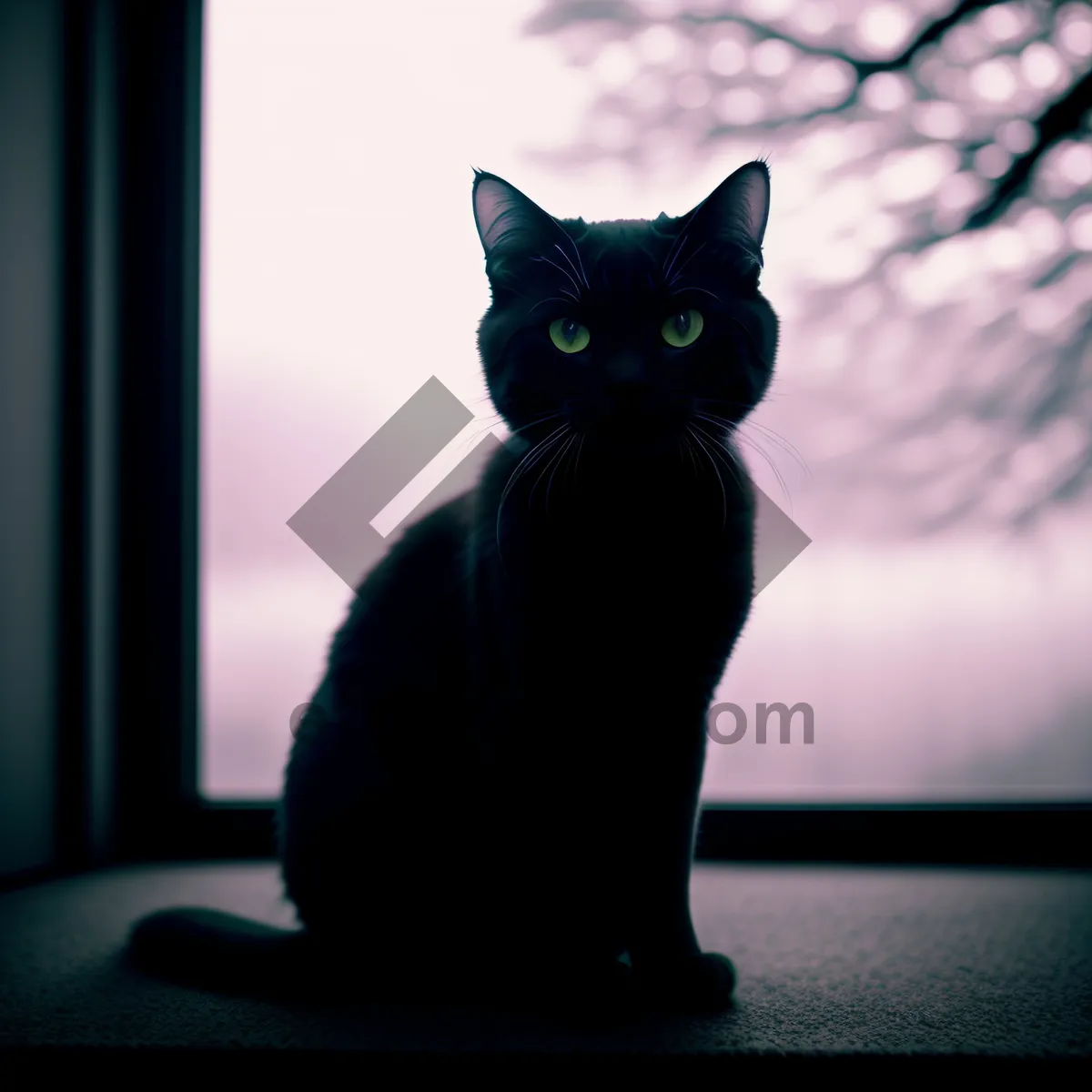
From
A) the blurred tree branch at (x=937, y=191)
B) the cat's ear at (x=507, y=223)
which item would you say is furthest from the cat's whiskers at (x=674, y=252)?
the blurred tree branch at (x=937, y=191)

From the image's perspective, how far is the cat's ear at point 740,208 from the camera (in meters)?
0.77

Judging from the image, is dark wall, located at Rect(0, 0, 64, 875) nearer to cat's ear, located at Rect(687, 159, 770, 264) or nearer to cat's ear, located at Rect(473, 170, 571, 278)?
Answer: cat's ear, located at Rect(473, 170, 571, 278)

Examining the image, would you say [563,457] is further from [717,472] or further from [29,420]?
[29,420]

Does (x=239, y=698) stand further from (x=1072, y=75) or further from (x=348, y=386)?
(x=1072, y=75)

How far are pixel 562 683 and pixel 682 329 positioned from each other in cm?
36

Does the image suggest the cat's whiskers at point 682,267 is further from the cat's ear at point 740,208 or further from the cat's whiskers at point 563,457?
the cat's whiskers at point 563,457

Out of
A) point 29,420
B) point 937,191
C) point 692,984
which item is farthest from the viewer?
point 937,191

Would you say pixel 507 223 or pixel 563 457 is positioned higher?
pixel 507 223

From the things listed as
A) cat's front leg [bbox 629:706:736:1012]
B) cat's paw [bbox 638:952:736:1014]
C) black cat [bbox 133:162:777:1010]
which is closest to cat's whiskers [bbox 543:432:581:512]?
black cat [bbox 133:162:777:1010]

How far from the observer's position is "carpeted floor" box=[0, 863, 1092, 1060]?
25.4 inches

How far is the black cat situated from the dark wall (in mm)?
412

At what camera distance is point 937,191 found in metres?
1.23

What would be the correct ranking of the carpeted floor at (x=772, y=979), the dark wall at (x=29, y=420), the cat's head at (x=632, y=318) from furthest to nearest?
the dark wall at (x=29, y=420) < the cat's head at (x=632, y=318) < the carpeted floor at (x=772, y=979)

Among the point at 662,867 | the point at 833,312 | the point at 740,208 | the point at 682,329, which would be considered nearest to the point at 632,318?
the point at 682,329
